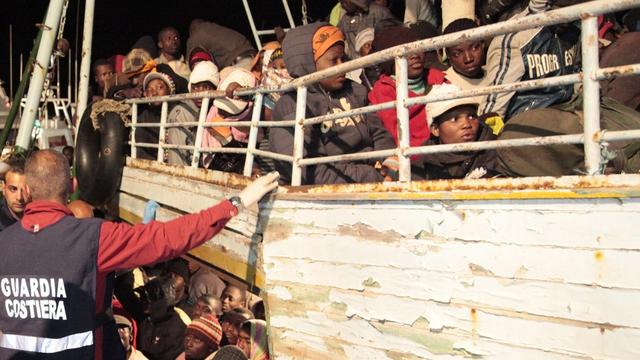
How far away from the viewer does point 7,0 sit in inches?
635

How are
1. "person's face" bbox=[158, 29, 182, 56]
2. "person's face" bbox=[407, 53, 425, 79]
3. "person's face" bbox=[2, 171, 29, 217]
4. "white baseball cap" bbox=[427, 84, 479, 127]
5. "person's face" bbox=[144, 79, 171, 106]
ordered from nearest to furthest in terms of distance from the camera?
"white baseball cap" bbox=[427, 84, 479, 127] → "person's face" bbox=[407, 53, 425, 79] → "person's face" bbox=[2, 171, 29, 217] → "person's face" bbox=[144, 79, 171, 106] → "person's face" bbox=[158, 29, 182, 56]

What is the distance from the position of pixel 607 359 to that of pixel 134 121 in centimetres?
585

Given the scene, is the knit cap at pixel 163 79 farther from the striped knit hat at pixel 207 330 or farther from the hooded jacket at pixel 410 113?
the hooded jacket at pixel 410 113

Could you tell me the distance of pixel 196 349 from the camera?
18.7ft

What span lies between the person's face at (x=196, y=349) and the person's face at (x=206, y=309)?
0.69 metres

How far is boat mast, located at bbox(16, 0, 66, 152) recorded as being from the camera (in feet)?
23.1

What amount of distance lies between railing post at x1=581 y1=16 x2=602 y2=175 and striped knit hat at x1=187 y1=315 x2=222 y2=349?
402 centimetres

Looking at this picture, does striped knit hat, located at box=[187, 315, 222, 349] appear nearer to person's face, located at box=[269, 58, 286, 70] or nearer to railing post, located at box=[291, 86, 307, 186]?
railing post, located at box=[291, 86, 307, 186]

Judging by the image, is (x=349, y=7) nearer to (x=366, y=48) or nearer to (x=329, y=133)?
(x=366, y=48)

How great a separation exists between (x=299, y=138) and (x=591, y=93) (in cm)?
192

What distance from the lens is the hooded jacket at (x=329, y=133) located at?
4.25 m

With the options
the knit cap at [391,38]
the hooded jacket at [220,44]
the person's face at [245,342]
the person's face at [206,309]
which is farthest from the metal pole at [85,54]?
the knit cap at [391,38]

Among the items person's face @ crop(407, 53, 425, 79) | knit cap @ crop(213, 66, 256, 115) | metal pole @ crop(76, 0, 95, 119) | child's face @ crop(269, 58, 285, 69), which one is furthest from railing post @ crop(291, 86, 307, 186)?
metal pole @ crop(76, 0, 95, 119)

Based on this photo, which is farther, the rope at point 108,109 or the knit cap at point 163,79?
the rope at point 108,109
